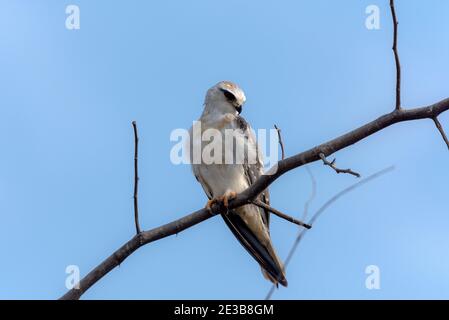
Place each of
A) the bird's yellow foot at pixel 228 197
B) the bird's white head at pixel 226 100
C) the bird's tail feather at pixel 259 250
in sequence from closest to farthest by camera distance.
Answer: the bird's yellow foot at pixel 228 197
the bird's tail feather at pixel 259 250
the bird's white head at pixel 226 100

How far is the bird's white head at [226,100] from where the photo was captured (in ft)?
25.5

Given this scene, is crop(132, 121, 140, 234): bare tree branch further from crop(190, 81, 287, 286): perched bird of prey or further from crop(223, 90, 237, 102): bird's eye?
crop(223, 90, 237, 102): bird's eye

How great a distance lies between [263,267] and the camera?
6953mm

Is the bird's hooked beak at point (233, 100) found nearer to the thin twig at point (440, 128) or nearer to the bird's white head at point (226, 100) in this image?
the bird's white head at point (226, 100)

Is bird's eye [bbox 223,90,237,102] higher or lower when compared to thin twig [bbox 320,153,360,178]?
higher

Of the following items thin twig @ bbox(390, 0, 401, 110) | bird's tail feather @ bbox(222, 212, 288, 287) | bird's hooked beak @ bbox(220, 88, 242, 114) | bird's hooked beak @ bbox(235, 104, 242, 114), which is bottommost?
bird's tail feather @ bbox(222, 212, 288, 287)

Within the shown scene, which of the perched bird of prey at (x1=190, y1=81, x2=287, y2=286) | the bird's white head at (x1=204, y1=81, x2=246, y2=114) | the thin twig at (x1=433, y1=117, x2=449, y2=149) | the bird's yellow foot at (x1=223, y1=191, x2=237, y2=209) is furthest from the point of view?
the bird's white head at (x1=204, y1=81, x2=246, y2=114)

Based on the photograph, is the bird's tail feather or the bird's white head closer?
the bird's tail feather

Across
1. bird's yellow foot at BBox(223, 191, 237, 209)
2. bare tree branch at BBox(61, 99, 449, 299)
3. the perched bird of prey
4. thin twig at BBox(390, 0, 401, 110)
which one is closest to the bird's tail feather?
the perched bird of prey

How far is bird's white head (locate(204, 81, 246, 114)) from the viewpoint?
7.78 m

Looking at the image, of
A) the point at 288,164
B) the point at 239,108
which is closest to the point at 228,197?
the point at 239,108

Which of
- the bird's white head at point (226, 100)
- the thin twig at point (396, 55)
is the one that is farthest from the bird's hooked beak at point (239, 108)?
the thin twig at point (396, 55)

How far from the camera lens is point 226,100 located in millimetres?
7840
